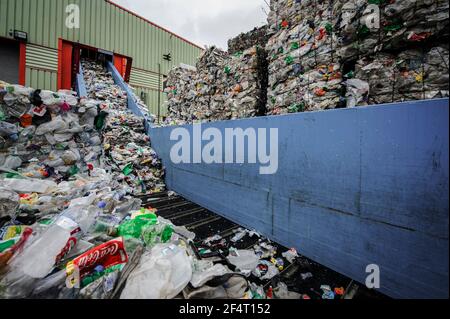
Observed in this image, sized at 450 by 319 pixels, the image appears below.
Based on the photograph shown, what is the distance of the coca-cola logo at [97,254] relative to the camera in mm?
1591

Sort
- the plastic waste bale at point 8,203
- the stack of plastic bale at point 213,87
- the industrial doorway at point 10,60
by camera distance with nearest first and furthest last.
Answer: the plastic waste bale at point 8,203 < the stack of plastic bale at point 213,87 < the industrial doorway at point 10,60

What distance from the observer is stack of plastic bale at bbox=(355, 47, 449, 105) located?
1667 mm

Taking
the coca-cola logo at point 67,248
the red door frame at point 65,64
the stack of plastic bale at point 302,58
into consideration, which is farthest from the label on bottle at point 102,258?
the red door frame at point 65,64

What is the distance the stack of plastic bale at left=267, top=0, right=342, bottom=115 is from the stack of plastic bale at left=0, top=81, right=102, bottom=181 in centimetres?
397

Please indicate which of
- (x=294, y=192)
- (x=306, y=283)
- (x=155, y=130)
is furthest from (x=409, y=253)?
(x=155, y=130)

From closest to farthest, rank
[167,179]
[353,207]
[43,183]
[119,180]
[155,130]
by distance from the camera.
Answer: [353,207] < [43,183] < [119,180] < [167,179] < [155,130]

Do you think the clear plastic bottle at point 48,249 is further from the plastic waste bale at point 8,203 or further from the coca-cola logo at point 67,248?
the plastic waste bale at point 8,203

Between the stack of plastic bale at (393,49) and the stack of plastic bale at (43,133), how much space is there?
481cm

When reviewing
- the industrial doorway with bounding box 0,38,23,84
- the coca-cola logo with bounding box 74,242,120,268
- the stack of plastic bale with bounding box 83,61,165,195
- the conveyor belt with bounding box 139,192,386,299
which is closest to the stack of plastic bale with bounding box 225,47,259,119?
the conveyor belt with bounding box 139,192,386,299

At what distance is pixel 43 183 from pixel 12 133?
4.07 feet

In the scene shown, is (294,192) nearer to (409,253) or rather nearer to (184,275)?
(409,253)

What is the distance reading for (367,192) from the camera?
165cm

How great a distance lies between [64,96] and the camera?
157 inches

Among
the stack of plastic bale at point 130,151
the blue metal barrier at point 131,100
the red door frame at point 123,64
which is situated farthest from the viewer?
the red door frame at point 123,64
